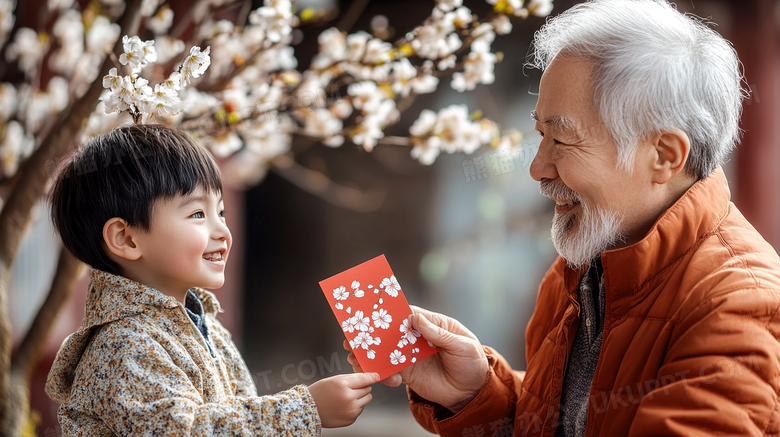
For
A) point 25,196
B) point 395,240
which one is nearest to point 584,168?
point 25,196

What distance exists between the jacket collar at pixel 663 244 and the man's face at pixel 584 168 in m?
0.10

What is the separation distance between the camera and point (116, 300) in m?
1.12

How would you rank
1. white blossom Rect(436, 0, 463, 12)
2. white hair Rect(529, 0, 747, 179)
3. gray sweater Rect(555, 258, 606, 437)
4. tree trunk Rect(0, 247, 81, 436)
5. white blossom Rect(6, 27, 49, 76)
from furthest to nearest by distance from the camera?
1. white blossom Rect(6, 27, 49, 76)
2. white blossom Rect(436, 0, 463, 12)
3. tree trunk Rect(0, 247, 81, 436)
4. gray sweater Rect(555, 258, 606, 437)
5. white hair Rect(529, 0, 747, 179)

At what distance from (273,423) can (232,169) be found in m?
2.72

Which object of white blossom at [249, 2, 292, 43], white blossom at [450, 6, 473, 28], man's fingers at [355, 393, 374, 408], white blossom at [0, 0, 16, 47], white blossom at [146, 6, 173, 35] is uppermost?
white blossom at [0, 0, 16, 47]

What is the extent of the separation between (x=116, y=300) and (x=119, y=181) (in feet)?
0.77

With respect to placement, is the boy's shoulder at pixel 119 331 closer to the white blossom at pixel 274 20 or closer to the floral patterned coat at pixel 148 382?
the floral patterned coat at pixel 148 382

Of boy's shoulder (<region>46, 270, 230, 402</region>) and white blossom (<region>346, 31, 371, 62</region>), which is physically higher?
white blossom (<region>346, 31, 371, 62</region>)

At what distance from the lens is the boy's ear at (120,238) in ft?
3.76

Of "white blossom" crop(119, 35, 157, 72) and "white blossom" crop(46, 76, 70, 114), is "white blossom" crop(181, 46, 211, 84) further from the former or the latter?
"white blossom" crop(46, 76, 70, 114)

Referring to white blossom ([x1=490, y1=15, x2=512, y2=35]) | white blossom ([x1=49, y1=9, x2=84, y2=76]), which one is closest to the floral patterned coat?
white blossom ([x1=490, y1=15, x2=512, y2=35])

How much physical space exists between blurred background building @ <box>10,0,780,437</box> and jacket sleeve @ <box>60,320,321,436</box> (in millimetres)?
2493

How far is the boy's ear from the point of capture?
1.15m

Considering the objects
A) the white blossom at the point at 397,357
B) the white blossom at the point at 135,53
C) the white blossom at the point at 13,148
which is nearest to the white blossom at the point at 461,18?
the white blossom at the point at 135,53
